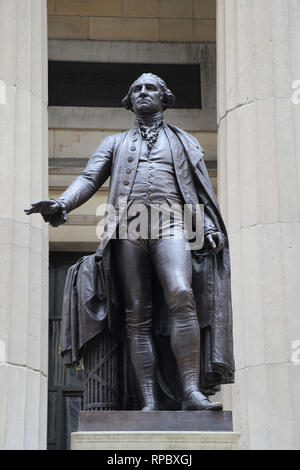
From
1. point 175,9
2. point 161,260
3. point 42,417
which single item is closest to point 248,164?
point 42,417

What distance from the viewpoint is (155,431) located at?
911 centimetres

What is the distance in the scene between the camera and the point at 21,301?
14391 mm

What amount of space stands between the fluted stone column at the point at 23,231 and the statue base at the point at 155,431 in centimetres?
448

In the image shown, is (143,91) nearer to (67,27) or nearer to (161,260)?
(161,260)

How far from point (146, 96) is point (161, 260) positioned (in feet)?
5.26

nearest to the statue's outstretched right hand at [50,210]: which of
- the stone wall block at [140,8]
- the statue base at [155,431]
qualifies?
the statue base at [155,431]

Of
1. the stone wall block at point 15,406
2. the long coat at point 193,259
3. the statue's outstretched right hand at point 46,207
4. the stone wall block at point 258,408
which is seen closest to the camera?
the statue's outstretched right hand at point 46,207

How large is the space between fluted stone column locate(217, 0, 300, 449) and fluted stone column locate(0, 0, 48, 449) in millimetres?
2423

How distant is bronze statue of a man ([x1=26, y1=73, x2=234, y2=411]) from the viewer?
31.6 feet

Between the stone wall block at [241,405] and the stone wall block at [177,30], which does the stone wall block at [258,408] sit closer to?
the stone wall block at [241,405]

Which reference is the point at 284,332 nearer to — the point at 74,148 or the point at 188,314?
the point at 188,314

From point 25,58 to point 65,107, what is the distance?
5.44 m

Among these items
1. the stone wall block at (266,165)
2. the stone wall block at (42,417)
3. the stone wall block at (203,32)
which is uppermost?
the stone wall block at (203,32)

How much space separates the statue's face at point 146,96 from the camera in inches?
416
